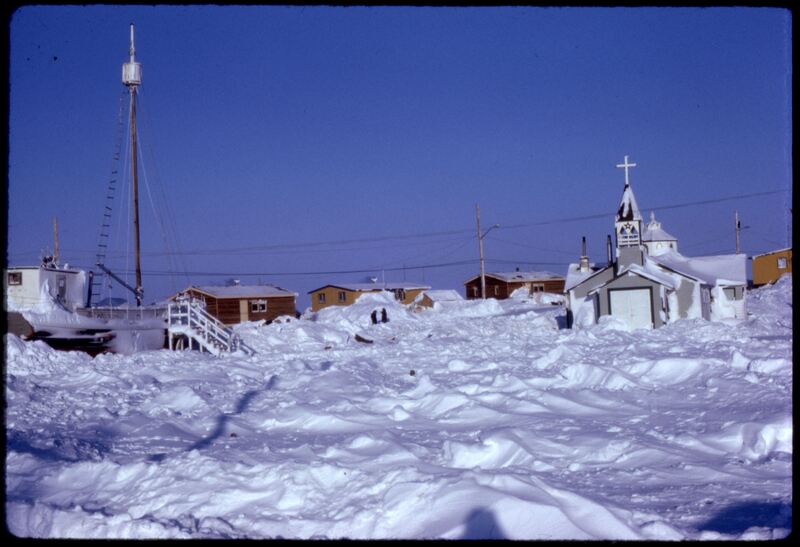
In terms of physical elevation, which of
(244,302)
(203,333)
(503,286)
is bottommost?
(203,333)

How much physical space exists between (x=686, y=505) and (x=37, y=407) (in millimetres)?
10826

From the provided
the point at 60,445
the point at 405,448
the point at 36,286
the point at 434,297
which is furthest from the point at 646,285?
the point at 434,297

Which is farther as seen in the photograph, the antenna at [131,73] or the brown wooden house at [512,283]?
the brown wooden house at [512,283]

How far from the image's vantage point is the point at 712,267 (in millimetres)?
32781

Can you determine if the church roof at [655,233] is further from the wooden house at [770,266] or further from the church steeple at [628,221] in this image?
the church steeple at [628,221]

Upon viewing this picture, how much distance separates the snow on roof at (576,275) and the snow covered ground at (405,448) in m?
12.5

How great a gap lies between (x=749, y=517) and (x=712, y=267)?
29219 millimetres

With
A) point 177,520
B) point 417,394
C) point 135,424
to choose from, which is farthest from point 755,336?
point 177,520

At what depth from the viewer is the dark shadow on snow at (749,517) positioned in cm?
586

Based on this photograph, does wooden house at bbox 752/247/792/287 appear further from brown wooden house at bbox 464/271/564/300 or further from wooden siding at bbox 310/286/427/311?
wooden siding at bbox 310/286/427/311

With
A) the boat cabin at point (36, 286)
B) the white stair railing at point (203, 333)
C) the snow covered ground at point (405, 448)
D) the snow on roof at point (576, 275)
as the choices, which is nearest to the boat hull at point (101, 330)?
the white stair railing at point (203, 333)

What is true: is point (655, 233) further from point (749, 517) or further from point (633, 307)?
point (749, 517)

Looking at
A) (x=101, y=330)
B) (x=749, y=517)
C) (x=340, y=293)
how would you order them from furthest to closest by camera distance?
(x=340, y=293) → (x=101, y=330) → (x=749, y=517)

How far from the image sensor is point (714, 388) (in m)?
13.0
